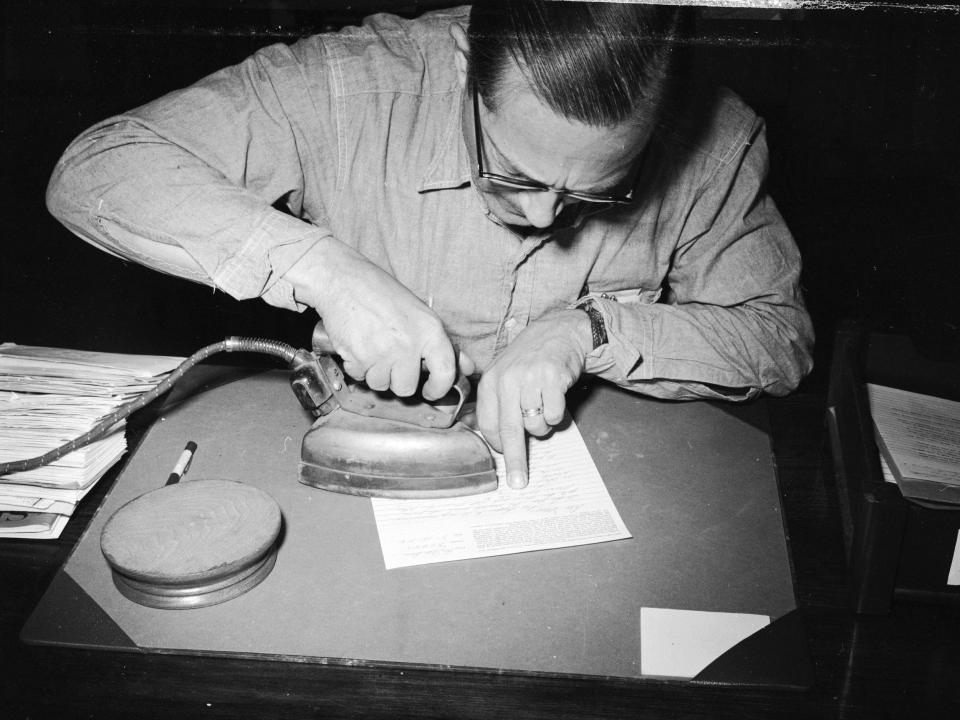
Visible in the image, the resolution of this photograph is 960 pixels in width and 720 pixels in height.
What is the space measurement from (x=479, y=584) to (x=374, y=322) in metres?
0.43

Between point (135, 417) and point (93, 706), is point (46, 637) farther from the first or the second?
point (135, 417)

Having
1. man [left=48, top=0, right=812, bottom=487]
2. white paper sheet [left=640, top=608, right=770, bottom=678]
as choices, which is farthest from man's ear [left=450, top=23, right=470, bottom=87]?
white paper sheet [left=640, top=608, right=770, bottom=678]

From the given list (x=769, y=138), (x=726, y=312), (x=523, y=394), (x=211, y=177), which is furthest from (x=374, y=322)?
(x=769, y=138)

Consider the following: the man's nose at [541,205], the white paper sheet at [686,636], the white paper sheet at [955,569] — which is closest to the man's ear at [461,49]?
the man's nose at [541,205]

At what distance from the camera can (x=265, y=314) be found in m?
2.40

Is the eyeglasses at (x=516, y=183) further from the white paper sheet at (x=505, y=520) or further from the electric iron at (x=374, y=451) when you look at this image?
the white paper sheet at (x=505, y=520)

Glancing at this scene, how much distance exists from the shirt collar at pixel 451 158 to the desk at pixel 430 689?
924mm

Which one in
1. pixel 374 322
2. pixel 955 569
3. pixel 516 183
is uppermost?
pixel 516 183

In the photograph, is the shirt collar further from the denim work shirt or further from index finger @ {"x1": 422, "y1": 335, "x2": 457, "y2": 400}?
index finger @ {"x1": 422, "y1": 335, "x2": 457, "y2": 400}

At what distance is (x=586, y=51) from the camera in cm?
111

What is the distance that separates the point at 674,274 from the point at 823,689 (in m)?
0.92

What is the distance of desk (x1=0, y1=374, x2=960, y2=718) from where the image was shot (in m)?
0.98

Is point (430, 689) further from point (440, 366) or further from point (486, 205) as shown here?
point (486, 205)

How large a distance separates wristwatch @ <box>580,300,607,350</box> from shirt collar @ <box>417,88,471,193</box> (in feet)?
1.13
